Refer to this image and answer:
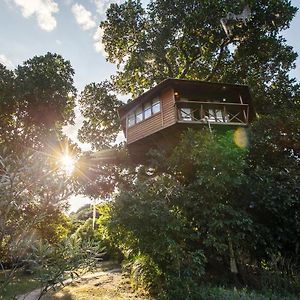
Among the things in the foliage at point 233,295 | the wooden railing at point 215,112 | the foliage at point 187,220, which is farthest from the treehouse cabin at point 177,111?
the foliage at point 233,295

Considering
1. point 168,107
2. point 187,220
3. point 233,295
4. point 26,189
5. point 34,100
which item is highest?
point 34,100

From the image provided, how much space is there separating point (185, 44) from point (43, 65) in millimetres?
11241

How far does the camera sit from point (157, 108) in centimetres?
1775

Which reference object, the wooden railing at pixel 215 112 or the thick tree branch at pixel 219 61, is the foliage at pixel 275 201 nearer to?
the wooden railing at pixel 215 112

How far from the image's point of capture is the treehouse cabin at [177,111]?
16453 millimetres

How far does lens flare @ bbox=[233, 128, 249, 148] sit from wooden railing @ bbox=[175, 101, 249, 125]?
0.82 metres

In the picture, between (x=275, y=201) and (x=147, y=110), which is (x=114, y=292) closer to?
(x=275, y=201)

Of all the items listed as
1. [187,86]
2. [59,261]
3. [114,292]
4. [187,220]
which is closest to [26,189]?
[59,261]

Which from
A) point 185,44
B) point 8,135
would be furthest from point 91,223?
point 185,44

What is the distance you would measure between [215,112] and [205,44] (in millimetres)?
7948

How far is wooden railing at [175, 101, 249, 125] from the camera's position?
16.6 m

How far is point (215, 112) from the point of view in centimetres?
1789

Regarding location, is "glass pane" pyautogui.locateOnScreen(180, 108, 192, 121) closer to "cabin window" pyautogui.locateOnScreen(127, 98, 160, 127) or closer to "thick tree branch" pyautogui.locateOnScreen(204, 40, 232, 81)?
"cabin window" pyautogui.locateOnScreen(127, 98, 160, 127)

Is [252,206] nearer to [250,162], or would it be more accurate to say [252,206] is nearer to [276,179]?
[276,179]
